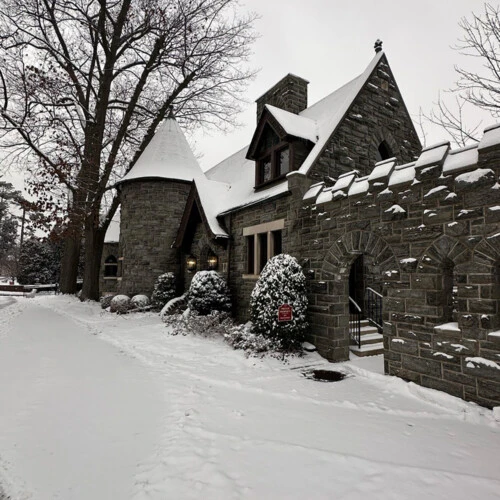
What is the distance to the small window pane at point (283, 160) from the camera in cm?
1040

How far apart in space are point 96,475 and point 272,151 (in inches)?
377

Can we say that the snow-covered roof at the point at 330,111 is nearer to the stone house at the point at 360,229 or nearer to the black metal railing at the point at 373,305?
the stone house at the point at 360,229

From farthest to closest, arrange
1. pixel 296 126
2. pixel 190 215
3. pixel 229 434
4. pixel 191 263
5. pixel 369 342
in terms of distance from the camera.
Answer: pixel 191 263 < pixel 190 215 < pixel 296 126 < pixel 369 342 < pixel 229 434

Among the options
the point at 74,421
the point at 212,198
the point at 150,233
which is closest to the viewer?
the point at 74,421

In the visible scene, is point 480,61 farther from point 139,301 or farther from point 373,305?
point 139,301

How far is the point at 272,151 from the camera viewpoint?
10.6 meters

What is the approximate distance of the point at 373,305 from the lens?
33.7 ft

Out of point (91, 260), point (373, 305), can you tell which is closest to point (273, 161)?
point (373, 305)

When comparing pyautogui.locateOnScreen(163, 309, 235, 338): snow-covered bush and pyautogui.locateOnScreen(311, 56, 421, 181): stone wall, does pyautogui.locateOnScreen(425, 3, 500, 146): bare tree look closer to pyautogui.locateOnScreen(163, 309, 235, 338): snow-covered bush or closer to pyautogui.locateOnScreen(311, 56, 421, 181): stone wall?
pyautogui.locateOnScreen(311, 56, 421, 181): stone wall

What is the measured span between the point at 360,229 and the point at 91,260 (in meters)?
17.1

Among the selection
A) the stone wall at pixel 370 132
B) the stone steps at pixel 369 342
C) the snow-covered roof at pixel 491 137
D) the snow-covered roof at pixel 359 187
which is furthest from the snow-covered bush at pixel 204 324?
the snow-covered roof at pixel 491 137

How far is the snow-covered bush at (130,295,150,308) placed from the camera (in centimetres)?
1509

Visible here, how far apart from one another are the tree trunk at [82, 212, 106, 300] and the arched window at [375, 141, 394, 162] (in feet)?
50.8

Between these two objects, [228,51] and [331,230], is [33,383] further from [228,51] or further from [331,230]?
[228,51]
